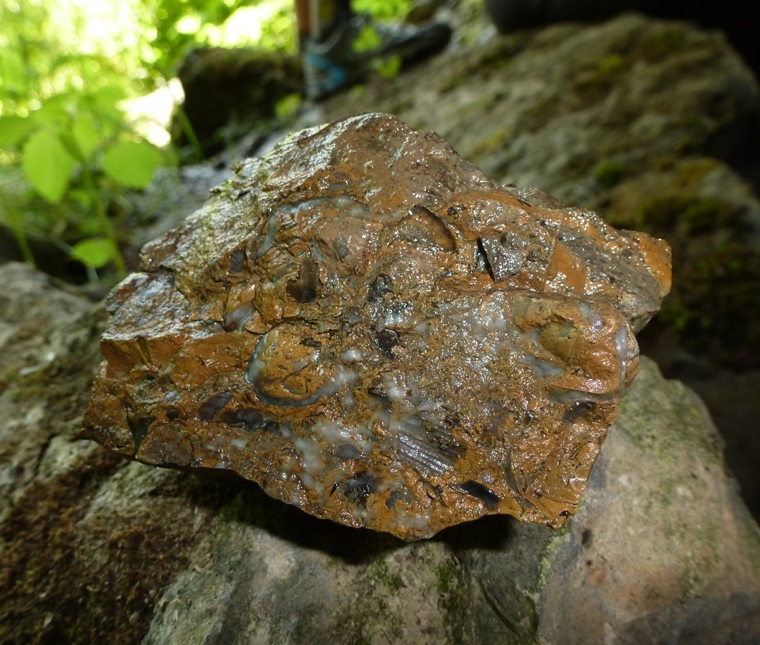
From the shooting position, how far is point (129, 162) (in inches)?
102

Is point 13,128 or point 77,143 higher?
point 13,128

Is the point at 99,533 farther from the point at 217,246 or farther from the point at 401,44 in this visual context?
the point at 401,44

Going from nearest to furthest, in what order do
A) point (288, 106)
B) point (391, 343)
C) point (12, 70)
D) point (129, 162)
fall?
point (391, 343), point (129, 162), point (12, 70), point (288, 106)

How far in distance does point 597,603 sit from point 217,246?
4.67 feet

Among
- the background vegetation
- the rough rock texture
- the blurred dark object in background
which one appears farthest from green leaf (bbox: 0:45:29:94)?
the blurred dark object in background

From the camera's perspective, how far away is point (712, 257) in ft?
8.32

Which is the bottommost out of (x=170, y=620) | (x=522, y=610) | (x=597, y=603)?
(x=597, y=603)

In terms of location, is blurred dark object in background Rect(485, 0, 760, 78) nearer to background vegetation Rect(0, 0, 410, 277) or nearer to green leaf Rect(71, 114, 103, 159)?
background vegetation Rect(0, 0, 410, 277)

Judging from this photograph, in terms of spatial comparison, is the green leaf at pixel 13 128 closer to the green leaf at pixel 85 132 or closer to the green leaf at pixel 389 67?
the green leaf at pixel 85 132

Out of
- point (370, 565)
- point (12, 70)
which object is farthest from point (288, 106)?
point (370, 565)

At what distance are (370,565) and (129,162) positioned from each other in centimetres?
235

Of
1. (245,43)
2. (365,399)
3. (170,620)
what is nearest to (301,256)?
(365,399)

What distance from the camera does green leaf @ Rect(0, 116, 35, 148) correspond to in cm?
222

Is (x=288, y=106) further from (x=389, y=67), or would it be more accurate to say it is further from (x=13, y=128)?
(x=13, y=128)
